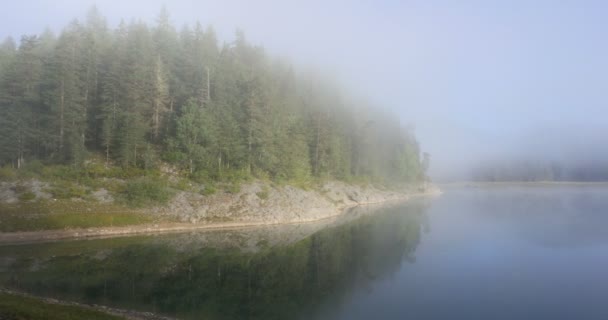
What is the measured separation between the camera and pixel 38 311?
16453 mm

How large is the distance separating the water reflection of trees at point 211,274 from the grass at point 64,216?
499 cm

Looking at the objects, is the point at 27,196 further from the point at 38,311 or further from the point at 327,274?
the point at 327,274

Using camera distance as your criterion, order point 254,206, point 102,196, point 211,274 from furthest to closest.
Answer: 1. point 254,206
2. point 102,196
3. point 211,274

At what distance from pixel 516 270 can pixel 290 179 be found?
46934 millimetres

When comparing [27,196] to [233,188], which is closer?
[27,196]

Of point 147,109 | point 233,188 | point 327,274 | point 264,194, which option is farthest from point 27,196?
point 327,274

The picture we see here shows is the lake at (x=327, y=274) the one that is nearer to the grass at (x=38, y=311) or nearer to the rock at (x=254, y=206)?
the grass at (x=38, y=311)

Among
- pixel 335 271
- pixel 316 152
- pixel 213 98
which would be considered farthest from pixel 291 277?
pixel 316 152

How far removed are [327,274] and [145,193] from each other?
31.5 meters

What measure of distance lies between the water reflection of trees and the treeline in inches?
949

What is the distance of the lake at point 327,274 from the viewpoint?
2333cm

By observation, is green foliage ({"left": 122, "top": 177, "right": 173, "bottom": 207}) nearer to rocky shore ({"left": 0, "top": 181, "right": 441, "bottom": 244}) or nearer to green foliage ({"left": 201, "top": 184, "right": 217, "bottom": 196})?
rocky shore ({"left": 0, "top": 181, "right": 441, "bottom": 244})

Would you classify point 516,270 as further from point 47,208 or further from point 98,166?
point 98,166

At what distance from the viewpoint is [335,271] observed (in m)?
33.1
